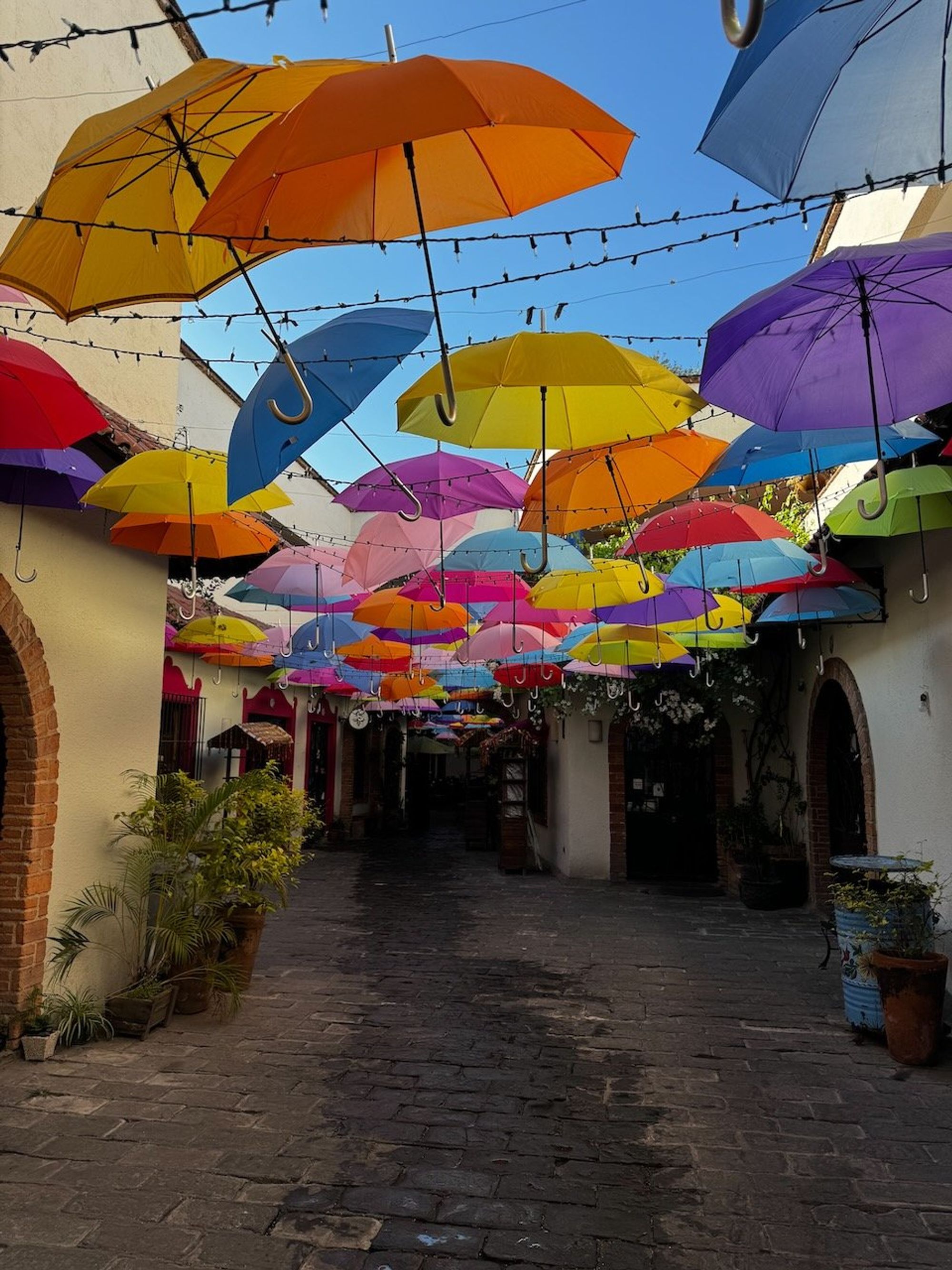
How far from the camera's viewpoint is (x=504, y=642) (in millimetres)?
9734

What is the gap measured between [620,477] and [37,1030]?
4.93 meters

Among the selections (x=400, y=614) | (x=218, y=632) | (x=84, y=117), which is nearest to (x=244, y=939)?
(x=400, y=614)

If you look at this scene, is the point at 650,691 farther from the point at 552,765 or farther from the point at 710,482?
the point at 710,482

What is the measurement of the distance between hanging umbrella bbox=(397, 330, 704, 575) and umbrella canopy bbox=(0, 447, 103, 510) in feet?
5.73

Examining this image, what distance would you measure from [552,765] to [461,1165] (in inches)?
436

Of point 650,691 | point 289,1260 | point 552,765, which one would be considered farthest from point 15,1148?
point 552,765

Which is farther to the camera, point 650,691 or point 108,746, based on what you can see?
point 650,691

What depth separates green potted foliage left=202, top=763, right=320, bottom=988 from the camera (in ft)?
20.1

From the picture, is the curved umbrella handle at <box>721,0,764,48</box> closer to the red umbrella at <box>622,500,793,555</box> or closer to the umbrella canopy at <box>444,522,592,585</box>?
the red umbrella at <box>622,500,793,555</box>

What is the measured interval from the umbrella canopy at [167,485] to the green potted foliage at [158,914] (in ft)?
7.35

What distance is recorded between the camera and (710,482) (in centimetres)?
568

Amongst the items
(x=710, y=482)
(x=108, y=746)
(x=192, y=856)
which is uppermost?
(x=710, y=482)

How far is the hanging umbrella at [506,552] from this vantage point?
23.2 feet

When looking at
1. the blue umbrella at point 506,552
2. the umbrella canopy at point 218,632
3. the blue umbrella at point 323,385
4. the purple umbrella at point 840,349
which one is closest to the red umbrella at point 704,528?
the blue umbrella at point 506,552
